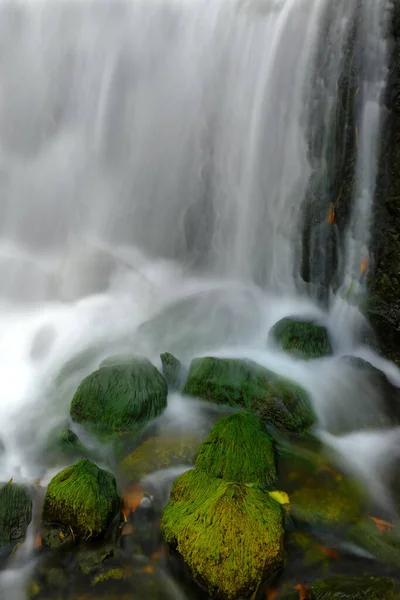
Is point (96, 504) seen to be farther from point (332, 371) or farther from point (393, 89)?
point (393, 89)

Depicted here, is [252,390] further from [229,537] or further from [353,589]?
[353,589]

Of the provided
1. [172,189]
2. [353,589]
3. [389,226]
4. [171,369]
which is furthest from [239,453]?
[172,189]

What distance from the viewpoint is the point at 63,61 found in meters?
9.25

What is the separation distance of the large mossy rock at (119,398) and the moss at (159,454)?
0.35 meters

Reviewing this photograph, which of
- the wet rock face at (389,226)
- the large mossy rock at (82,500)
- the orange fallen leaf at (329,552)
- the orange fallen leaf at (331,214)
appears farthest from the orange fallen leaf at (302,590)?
the orange fallen leaf at (331,214)

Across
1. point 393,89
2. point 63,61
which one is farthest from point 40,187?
point 393,89

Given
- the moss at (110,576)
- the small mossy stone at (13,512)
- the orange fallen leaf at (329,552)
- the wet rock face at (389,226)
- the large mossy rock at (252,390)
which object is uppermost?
the wet rock face at (389,226)

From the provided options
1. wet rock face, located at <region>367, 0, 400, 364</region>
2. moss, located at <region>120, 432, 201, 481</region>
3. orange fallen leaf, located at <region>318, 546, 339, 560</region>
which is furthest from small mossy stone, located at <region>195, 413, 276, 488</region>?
wet rock face, located at <region>367, 0, 400, 364</region>

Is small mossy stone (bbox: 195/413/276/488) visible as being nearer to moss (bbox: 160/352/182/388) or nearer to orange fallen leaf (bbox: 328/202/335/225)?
moss (bbox: 160/352/182/388)

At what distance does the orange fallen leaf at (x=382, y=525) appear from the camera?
11.4 ft

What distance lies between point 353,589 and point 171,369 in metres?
3.07

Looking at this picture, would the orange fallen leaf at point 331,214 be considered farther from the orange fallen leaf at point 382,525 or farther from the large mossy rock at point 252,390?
the orange fallen leaf at point 382,525

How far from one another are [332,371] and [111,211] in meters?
5.76

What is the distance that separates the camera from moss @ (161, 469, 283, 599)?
289cm
